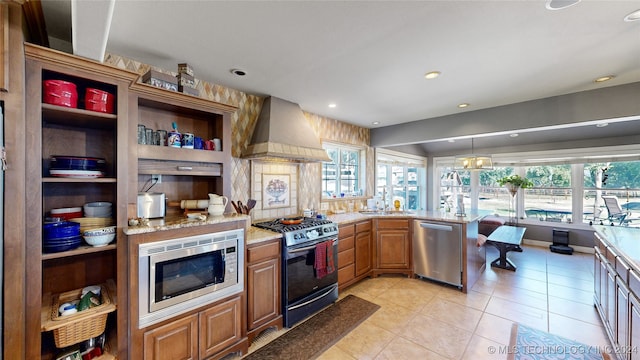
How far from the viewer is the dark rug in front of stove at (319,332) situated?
2170 millimetres

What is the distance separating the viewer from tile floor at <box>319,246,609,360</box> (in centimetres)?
221

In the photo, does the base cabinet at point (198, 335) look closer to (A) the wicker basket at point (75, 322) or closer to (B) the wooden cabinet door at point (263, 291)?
(B) the wooden cabinet door at point (263, 291)

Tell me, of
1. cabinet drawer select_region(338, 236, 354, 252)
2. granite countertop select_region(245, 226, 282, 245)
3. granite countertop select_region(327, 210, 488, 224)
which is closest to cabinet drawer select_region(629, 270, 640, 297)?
granite countertop select_region(327, 210, 488, 224)

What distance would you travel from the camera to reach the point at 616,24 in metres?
1.66

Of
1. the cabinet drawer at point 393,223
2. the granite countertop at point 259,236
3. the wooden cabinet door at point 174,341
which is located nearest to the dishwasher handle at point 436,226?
the cabinet drawer at point 393,223

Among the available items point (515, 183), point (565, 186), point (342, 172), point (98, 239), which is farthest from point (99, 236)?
point (565, 186)

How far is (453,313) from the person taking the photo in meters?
2.76

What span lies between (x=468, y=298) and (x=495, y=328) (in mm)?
636

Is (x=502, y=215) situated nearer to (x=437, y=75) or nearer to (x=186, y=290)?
(x=437, y=75)

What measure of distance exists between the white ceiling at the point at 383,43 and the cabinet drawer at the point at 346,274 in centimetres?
229

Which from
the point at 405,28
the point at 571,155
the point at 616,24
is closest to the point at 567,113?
the point at 616,24

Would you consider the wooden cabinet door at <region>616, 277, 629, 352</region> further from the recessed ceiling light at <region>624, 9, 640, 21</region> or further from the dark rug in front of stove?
the dark rug in front of stove

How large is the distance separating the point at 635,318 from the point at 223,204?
10.1 ft

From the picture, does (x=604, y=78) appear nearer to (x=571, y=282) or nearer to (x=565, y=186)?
(x=571, y=282)
